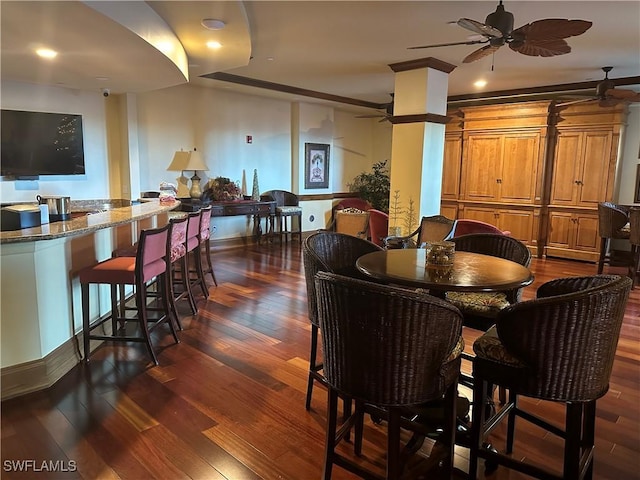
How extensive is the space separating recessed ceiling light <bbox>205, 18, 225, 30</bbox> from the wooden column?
8.11 feet

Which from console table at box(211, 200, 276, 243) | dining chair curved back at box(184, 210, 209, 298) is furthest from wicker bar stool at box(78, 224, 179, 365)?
console table at box(211, 200, 276, 243)

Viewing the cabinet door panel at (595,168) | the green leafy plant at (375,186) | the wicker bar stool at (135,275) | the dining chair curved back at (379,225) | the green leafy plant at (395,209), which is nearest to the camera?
the wicker bar stool at (135,275)

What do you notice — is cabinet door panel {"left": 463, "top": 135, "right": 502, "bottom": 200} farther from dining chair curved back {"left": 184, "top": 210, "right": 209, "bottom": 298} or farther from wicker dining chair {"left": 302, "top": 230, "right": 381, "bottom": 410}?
wicker dining chair {"left": 302, "top": 230, "right": 381, "bottom": 410}

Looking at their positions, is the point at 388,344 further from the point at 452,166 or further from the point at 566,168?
the point at 452,166

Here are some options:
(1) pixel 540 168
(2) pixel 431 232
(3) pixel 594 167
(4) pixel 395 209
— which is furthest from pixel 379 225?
(3) pixel 594 167

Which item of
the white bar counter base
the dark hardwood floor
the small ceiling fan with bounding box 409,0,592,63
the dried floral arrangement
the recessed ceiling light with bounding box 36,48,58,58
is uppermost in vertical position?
the recessed ceiling light with bounding box 36,48,58,58

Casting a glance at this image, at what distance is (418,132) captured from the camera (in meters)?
5.37

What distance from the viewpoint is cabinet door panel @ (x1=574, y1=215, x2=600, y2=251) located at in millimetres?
6793

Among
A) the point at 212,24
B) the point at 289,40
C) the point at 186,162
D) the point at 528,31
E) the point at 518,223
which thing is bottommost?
the point at 518,223

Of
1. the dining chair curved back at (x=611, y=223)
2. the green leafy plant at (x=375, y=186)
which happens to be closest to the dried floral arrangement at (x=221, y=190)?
the green leafy plant at (x=375, y=186)

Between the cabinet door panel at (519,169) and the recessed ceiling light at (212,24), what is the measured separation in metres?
5.37

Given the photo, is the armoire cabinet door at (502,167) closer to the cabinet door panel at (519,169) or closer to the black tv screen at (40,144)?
the cabinet door panel at (519,169)

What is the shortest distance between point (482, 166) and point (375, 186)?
236cm

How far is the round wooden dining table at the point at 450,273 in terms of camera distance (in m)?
1.90
